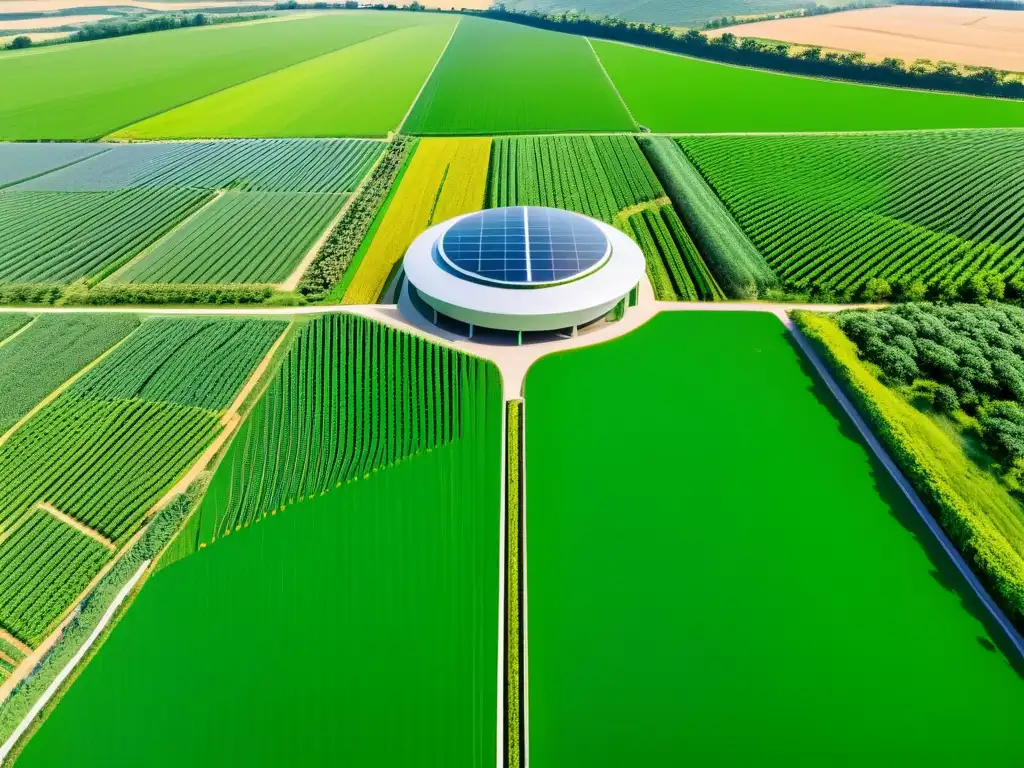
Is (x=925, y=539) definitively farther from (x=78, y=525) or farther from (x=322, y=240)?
(x=322, y=240)

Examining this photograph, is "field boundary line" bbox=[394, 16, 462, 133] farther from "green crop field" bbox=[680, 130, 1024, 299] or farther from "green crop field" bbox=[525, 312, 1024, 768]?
"green crop field" bbox=[525, 312, 1024, 768]

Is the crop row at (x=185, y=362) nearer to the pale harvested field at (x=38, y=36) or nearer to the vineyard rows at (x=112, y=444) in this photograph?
the vineyard rows at (x=112, y=444)

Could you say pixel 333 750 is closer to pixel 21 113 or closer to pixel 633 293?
pixel 633 293

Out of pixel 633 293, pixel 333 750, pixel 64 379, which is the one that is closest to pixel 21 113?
pixel 64 379

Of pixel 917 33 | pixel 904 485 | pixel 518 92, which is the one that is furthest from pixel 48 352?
pixel 917 33

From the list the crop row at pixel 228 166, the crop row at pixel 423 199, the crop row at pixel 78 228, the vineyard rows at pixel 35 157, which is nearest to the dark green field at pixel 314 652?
the crop row at pixel 423 199
